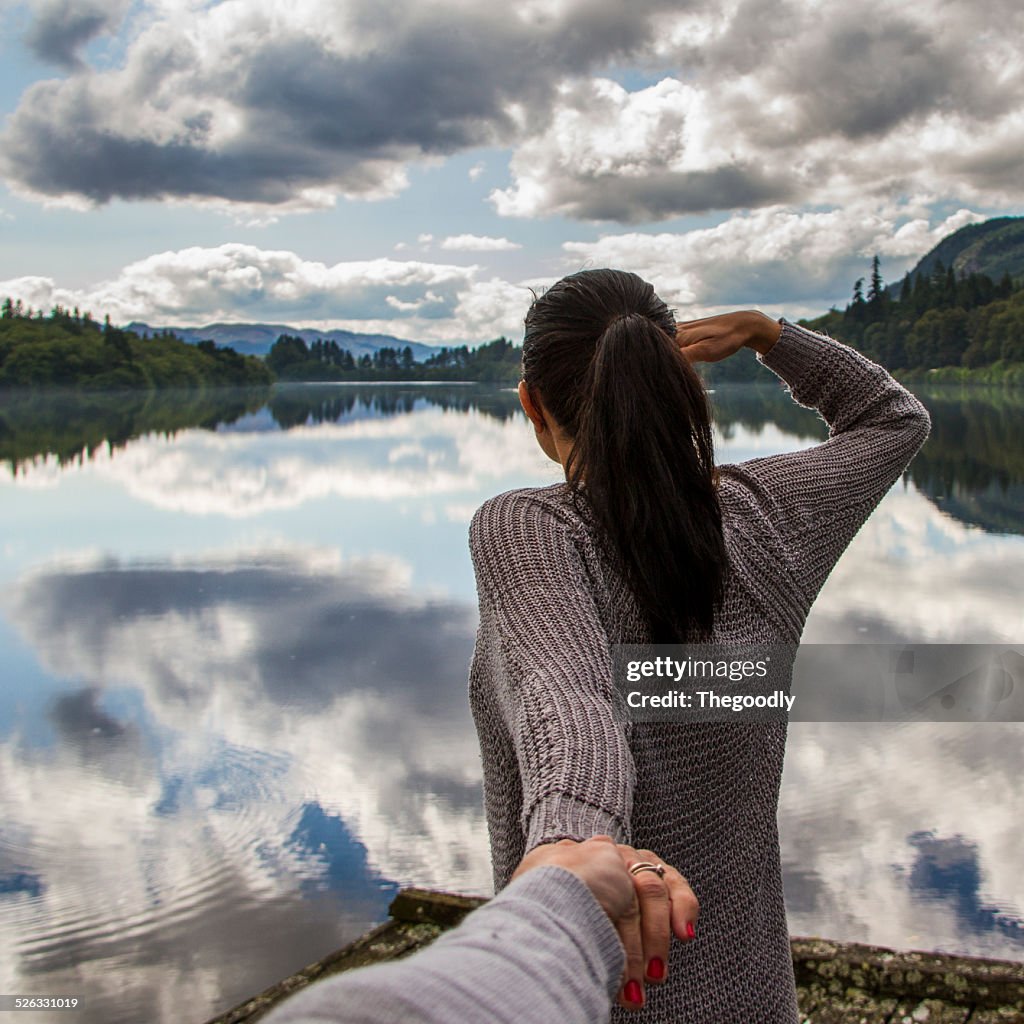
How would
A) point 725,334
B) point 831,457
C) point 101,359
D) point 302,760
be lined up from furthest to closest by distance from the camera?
point 101,359 < point 302,760 < point 725,334 < point 831,457

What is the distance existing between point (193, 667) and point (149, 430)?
40310mm

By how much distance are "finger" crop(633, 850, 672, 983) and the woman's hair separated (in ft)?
1.52

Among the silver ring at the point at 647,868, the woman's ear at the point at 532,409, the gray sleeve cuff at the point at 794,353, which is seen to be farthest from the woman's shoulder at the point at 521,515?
the gray sleeve cuff at the point at 794,353

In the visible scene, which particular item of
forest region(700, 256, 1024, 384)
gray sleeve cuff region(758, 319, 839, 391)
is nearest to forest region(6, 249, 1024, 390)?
forest region(700, 256, 1024, 384)

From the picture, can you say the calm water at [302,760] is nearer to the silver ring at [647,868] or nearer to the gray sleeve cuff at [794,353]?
the gray sleeve cuff at [794,353]

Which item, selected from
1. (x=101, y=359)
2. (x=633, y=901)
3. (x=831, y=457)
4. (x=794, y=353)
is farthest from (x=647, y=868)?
(x=101, y=359)

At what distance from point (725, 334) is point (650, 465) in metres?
0.55

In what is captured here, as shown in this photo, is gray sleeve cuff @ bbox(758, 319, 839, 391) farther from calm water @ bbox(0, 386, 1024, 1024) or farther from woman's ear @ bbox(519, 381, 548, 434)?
woman's ear @ bbox(519, 381, 548, 434)

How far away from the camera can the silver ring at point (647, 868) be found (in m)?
0.81

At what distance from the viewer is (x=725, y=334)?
5.54 feet

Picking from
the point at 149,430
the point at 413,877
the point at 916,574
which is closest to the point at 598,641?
the point at 413,877

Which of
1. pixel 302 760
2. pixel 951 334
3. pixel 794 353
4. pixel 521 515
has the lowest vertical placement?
pixel 302 760

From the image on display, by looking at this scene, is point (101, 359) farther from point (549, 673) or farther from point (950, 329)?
point (549, 673)

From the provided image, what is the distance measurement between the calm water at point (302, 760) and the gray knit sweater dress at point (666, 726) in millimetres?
234
